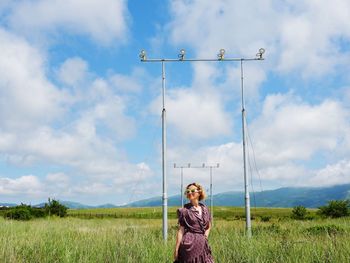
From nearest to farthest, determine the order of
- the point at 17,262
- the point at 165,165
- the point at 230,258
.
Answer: the point at 17,262, the point at 230,258, the point at 165,165

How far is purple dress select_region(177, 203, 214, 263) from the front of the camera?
8078mm

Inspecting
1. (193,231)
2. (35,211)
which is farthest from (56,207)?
(193,231)

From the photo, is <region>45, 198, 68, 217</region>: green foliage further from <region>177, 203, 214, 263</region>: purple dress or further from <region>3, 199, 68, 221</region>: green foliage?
<region>177, 203, 214, 263</region>: purple dress

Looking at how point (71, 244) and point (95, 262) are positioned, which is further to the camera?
point (71, 244)

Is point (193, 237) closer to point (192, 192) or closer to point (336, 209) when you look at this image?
point (192, 192)

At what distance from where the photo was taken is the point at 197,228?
8.17 meters

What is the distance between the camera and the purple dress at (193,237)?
26.5 ft

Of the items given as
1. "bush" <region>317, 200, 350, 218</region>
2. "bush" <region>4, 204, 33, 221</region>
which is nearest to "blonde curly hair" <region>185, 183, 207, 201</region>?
"bush" <region>317, 200, 350, 218</region>

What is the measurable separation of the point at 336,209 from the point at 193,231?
3685 centimetres

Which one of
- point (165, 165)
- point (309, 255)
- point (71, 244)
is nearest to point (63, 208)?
point (165, 165)

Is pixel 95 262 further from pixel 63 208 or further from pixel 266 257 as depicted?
pixel 63 208

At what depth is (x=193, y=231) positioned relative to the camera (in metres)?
8.16

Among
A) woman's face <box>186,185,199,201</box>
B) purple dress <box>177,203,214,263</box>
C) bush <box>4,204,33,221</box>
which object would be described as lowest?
purple dress <box>177,203,214,263</box>

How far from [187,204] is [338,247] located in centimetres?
456
